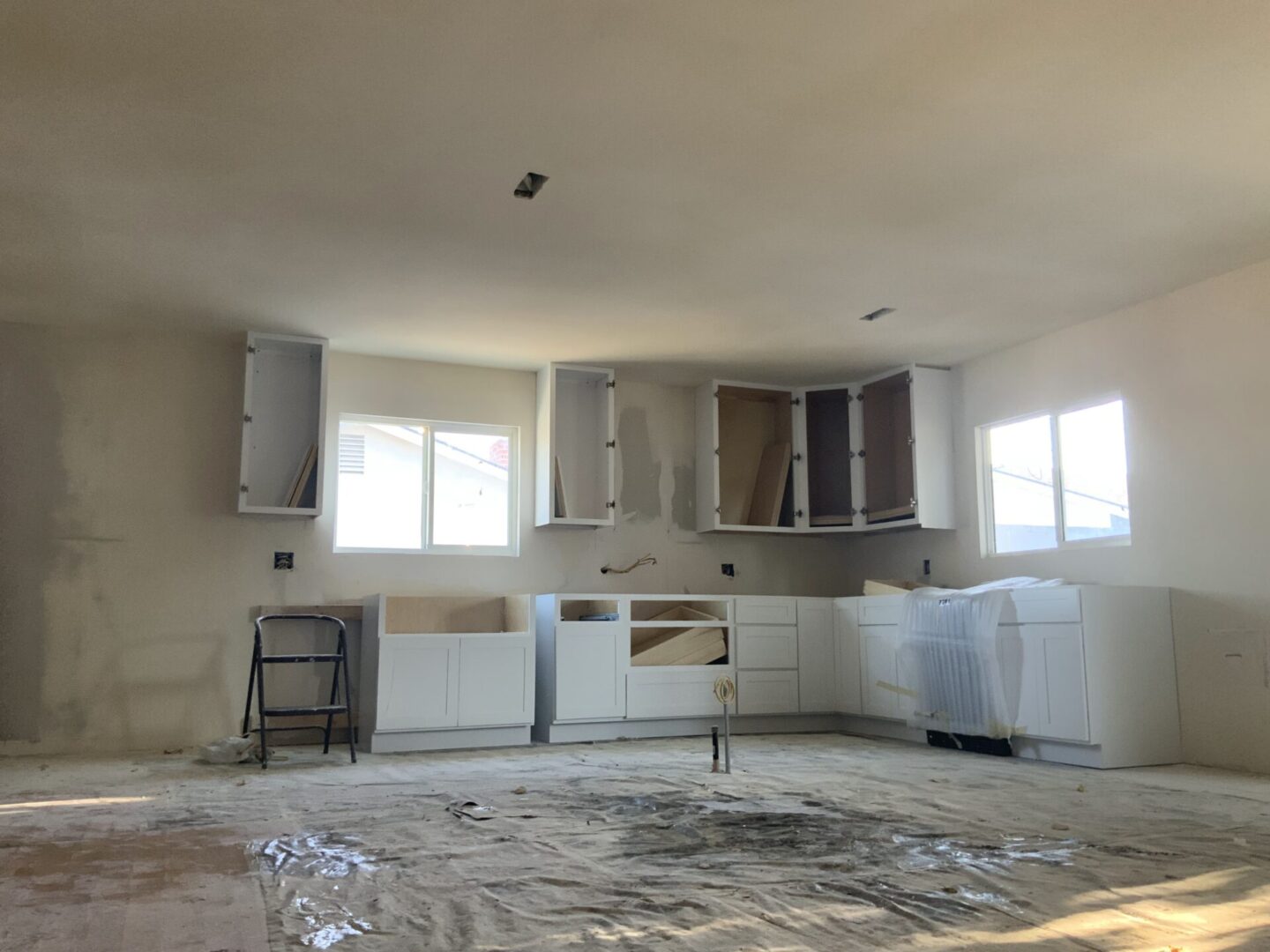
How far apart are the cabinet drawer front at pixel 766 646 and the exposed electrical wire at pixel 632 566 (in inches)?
38.2

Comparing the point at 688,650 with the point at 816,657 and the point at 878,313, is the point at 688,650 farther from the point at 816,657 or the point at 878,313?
the point at 878,313

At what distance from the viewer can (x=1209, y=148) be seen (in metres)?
3.66

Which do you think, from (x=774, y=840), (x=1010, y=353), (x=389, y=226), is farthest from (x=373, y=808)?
(x=1010, y=353)

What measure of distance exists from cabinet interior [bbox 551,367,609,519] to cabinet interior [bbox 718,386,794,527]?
36.7 inches

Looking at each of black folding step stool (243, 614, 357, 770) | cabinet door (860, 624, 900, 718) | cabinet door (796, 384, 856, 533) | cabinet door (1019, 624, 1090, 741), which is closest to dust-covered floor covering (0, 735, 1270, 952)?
cabinet door (1019, 624, 1090, 741)

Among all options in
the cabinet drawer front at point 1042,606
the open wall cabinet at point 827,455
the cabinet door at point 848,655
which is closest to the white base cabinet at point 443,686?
the open wall cabinet at point 827,455

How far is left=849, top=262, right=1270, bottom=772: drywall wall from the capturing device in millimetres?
4738

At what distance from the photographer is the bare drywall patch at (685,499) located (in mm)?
7273

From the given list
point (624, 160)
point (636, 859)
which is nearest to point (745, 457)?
point (624, 160)

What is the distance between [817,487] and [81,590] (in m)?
4.91

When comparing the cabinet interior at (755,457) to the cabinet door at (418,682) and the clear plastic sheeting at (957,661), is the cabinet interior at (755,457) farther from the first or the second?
the cabinet door at (418,682)

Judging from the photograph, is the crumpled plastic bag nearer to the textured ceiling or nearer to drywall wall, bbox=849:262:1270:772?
the textured ceiling

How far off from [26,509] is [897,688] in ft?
17.3

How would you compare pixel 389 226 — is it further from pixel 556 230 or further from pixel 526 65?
pixel 526 65
